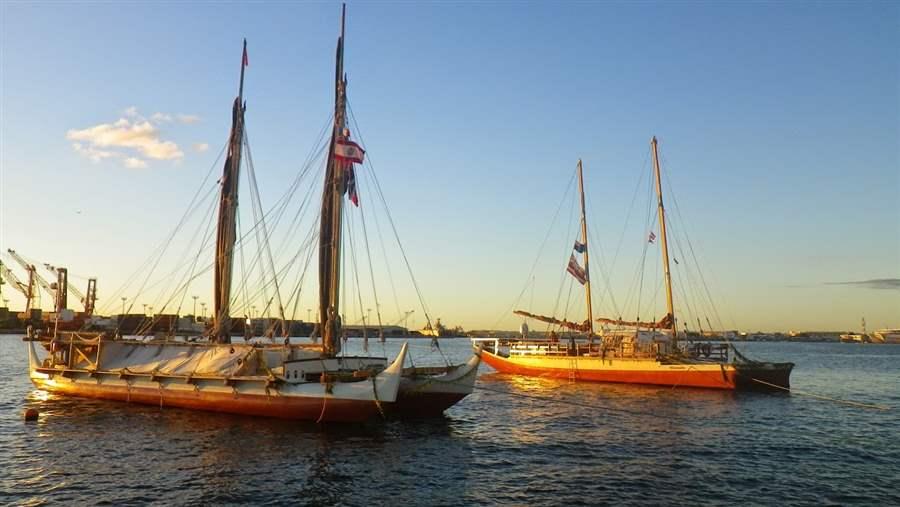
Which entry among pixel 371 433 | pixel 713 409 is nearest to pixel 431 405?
pixel 371 433

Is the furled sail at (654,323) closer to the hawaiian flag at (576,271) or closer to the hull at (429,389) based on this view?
the hawaiian flag at (576,271)

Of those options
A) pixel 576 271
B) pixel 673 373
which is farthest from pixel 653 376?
pixel 576 271

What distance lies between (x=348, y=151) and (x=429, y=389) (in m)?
15.7

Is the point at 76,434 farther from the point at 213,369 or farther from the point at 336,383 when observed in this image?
the point at 336,383

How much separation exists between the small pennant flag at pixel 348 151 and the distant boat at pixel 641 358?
30.9m

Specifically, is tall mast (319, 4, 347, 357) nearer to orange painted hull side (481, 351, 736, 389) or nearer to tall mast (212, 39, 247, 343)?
tall mast (212, 39, 247, 343)

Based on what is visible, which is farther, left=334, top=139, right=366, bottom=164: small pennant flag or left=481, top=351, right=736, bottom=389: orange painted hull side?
left=481, top=351, right=736, bottom=389: orange painted hull side

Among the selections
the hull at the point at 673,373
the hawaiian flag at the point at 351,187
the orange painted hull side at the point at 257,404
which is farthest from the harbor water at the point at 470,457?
the hawaiian flag at the point at 351,187

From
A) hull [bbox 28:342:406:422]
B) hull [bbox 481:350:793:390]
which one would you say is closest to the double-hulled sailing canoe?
hull [bbox 28:342:406:422]

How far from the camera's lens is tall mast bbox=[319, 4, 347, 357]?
3622 cm

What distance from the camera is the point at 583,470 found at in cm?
2534

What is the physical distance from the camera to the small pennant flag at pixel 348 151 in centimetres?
3719

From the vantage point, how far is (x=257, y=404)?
34031 millimetres

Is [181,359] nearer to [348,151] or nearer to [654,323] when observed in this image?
[348,151]
